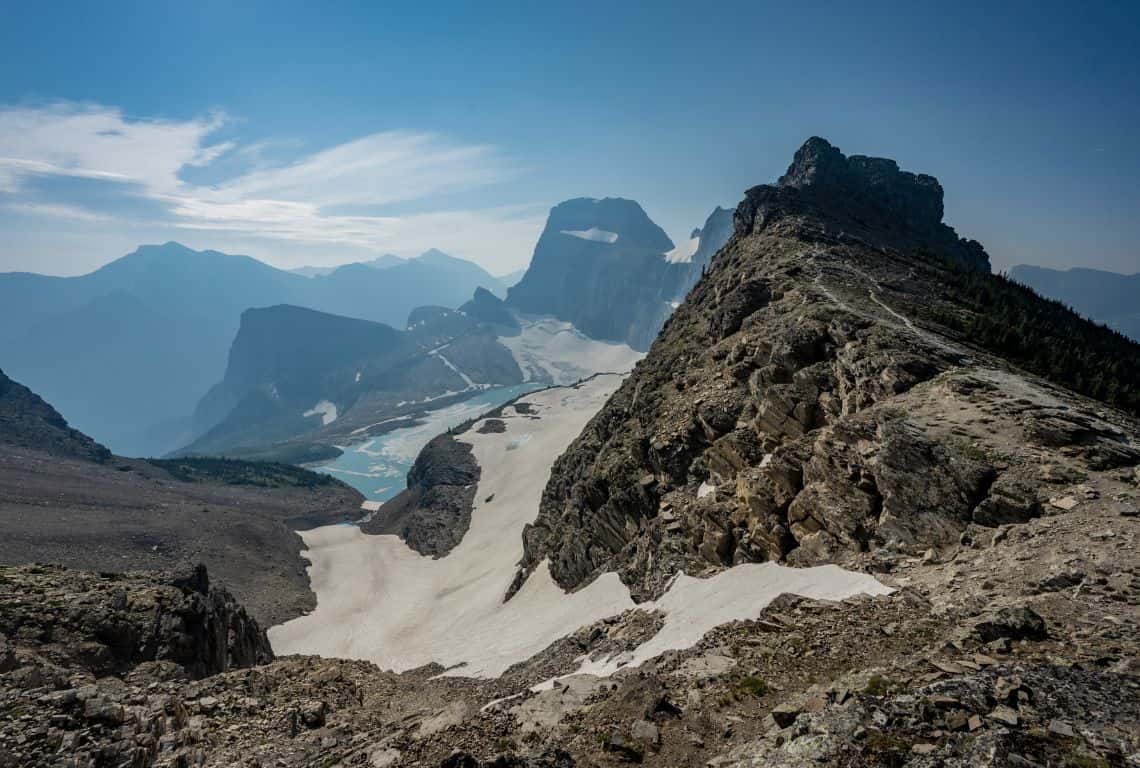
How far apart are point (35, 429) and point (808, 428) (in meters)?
193

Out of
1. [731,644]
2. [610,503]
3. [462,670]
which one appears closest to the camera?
[731,644]

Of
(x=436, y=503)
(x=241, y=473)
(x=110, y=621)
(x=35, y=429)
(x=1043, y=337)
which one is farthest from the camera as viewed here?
(x=241, y=473)

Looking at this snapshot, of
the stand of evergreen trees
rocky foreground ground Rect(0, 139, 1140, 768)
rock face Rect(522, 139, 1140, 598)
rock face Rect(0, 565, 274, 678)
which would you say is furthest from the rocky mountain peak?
rock face Rect(0, 565, 274, 678)

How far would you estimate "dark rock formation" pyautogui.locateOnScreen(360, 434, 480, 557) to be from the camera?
9538 cm

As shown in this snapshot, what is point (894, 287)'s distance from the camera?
4162 cm

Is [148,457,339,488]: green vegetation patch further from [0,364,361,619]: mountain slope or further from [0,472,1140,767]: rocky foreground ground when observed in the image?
[0,472,1140,767]: rocky foreground ground

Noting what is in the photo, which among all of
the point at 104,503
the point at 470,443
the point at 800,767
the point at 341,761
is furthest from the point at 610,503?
the point at 104,503

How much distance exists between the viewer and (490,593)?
2346 inches

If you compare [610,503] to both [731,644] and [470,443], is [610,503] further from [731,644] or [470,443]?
[470,443]

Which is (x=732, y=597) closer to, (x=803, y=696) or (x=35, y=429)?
(x=803, y=696)

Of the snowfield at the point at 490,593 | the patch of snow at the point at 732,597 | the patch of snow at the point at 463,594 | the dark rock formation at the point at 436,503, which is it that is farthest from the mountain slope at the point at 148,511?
the patch of snow at the point at 732,597

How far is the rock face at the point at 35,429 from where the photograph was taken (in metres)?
142

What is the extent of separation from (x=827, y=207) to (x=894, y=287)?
3146 cm

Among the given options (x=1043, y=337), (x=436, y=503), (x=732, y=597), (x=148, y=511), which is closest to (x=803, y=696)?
(x=732, y=597)
